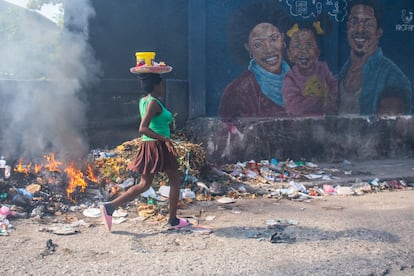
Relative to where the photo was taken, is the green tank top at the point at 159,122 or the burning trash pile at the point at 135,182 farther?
the burning trash pile at the point at 135,182

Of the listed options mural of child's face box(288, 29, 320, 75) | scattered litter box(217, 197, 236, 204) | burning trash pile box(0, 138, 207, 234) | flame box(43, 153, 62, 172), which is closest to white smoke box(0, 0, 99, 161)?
flame box(43, 153, 62, 172)

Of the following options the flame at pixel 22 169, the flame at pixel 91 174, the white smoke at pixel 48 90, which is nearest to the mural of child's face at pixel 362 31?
the white smoke at pixel 48 90

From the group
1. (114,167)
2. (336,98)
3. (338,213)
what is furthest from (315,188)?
(114,167)

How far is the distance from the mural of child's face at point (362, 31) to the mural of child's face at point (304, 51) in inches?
32.0

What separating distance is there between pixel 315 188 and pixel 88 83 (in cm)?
377

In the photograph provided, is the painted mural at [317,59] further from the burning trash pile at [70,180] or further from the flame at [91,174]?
the flame at [91,174]

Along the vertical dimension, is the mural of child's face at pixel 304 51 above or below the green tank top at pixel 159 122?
above

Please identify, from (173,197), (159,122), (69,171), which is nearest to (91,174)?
(69,171)

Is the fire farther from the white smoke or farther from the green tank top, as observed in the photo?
the green tank top

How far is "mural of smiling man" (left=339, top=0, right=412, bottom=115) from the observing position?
8492 millimetres

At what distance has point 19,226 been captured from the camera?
476 centimetres

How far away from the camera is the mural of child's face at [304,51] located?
808cm

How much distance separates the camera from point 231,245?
14.0 ft

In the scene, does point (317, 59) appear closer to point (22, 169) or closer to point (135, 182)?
point (135, 182)
